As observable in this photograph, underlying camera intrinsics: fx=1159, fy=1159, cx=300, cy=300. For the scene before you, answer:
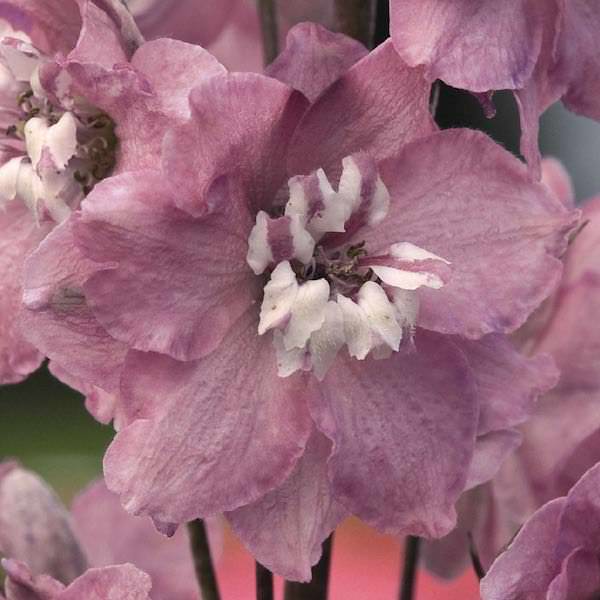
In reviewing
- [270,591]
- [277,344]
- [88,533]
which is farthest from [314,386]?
[88,533]

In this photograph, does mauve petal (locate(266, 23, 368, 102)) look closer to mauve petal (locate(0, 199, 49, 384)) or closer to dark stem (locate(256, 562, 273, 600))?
mauve petal (locate(0, 199, 49, 384))

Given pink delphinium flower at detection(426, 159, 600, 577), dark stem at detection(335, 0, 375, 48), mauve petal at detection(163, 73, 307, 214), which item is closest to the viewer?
mauve petal at detection(163, 73, 307, 214)

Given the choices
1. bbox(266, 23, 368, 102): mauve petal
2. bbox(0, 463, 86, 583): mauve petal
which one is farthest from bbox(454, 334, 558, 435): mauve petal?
bbox(0, 463, 86, 583): mauve petal

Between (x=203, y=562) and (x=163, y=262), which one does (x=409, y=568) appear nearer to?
(x=203, y=562)

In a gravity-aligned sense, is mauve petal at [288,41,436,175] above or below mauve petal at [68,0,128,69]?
below

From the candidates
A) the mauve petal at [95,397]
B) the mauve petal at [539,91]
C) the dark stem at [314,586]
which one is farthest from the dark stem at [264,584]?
the mauve petal at [539,91]

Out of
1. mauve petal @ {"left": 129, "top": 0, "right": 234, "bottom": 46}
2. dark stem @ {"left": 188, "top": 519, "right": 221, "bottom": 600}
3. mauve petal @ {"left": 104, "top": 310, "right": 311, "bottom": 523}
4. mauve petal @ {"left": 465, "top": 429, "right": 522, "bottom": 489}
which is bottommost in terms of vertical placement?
dark stem @ {"left": 188, "top": 519, "right": 221, "bottom": 600}

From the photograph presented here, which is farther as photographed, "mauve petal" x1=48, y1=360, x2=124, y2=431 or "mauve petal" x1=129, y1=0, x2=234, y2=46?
"mauve petal" x1=129, y1=0, x2=234, y2=46
